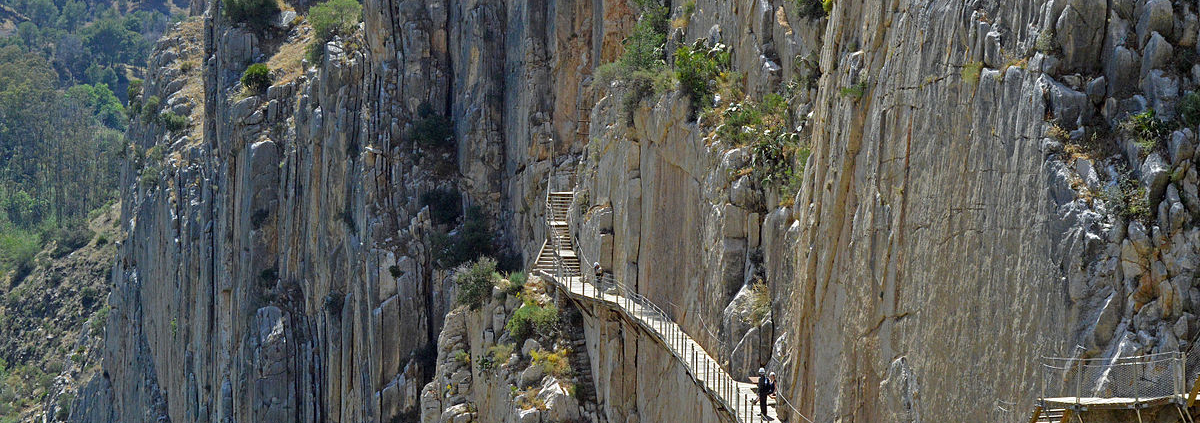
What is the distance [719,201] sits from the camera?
27.3 m

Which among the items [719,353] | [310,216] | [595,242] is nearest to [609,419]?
[595,242]

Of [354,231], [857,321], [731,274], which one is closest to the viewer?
[857,321]

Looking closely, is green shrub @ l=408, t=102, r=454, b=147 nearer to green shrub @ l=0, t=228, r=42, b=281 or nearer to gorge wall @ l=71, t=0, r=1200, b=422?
gorge wall @ l=71, t=0, r=1200, b=422

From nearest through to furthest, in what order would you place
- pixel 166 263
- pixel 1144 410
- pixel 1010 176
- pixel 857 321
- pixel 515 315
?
pixel 1144 410 → pixel 1010 176 → pixel 857 321 → pixel 515 315 → pixel 166 263

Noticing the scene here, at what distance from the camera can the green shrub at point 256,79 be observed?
216ft

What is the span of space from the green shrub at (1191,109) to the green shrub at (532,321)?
2505 centimetres

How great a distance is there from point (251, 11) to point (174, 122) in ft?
37.7

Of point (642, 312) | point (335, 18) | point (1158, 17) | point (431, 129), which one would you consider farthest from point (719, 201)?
point (335, 18)

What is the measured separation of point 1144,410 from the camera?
1457 cm

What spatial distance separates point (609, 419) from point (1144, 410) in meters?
21.1

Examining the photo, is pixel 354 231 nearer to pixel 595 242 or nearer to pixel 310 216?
pixel 310 216

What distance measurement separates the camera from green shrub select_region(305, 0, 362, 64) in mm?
63375

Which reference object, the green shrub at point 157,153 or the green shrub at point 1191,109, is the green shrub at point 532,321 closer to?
the green shrub at point 1191,109

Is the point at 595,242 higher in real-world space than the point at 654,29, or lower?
lower
